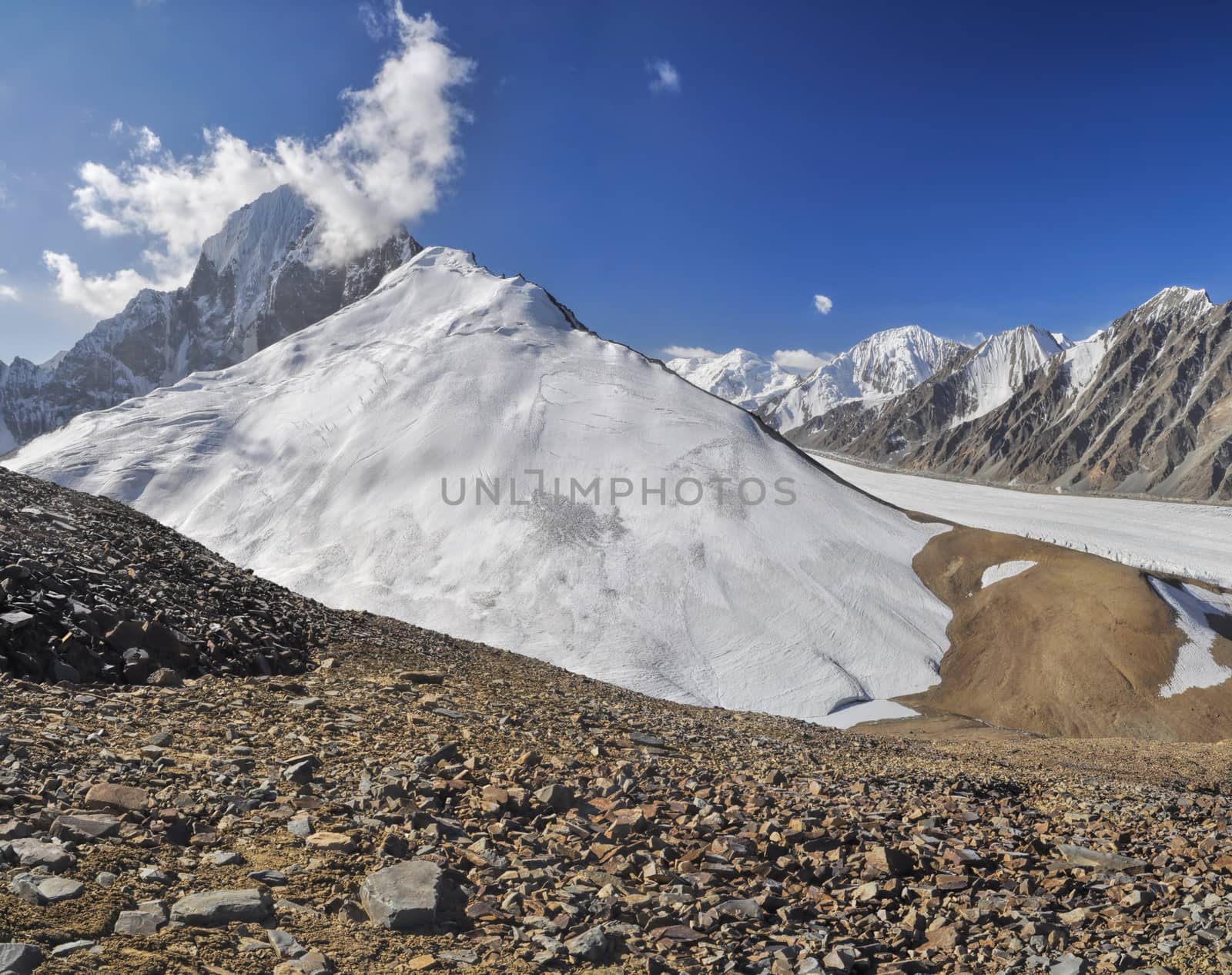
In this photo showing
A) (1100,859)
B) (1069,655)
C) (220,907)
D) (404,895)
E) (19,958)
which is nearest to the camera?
(19,958)

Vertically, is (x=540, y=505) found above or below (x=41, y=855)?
above

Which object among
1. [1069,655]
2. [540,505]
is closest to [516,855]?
[1069,655]

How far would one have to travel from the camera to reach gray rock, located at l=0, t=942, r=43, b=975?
3928mm

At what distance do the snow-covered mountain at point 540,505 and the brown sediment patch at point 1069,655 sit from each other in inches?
93.7

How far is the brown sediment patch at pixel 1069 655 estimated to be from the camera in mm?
39469

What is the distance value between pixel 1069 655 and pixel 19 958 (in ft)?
168

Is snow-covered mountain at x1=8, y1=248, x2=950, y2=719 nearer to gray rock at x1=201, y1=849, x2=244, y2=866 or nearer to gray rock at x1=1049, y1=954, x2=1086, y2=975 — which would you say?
gray rock at x1=1049, y1=954, x2=1086, y2=975

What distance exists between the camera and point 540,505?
58812 mm

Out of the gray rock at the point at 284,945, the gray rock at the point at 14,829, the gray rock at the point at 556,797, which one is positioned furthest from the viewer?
the gray rock at the point at 556,797

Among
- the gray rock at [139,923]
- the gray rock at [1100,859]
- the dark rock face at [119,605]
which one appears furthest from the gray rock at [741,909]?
the dark rock face at [119,605]

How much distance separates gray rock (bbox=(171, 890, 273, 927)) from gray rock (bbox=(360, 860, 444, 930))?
752 millimetres

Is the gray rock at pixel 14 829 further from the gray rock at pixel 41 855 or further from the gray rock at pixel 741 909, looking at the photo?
the gray rock at pixel 741 909

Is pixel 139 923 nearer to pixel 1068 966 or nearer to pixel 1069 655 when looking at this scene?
pixel 1068 966

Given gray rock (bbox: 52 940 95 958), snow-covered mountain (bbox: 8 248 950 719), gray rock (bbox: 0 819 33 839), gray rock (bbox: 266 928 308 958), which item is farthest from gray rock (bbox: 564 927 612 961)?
snow-covered mountain (bbox: 8 248 950 719)
